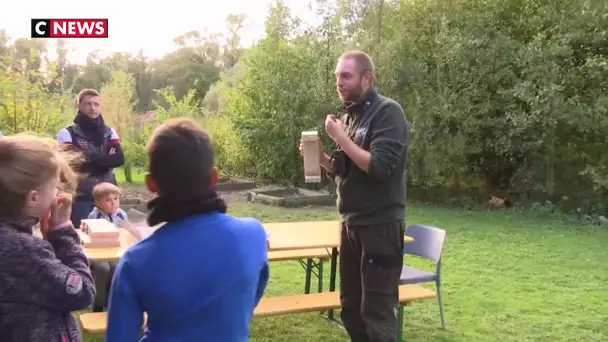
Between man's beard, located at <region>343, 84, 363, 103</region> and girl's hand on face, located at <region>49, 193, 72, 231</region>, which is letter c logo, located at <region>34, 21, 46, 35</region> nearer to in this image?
man's beard, located at <region>343, 84, 363, 103</region>

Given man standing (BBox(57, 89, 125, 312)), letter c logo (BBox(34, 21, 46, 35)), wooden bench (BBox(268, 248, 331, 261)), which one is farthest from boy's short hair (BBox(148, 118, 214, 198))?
letter c logo (BBox(34, 21, 46, 35))

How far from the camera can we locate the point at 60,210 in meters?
1.96

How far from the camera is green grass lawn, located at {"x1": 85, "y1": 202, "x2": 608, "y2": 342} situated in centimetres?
457

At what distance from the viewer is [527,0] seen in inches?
432

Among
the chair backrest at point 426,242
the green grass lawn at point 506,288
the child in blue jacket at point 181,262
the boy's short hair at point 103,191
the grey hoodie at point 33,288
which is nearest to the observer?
the child in blue jacket at point 181,262

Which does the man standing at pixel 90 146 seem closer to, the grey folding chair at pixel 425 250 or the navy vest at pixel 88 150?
the navy vest at pixel 88 150

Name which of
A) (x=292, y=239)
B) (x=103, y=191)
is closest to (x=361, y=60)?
(x=292, y=239)

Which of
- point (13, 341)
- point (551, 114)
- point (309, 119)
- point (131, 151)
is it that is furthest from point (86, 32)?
point (131, 151)

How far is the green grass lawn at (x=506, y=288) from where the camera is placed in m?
4.57

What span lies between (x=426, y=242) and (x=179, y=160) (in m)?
3.27

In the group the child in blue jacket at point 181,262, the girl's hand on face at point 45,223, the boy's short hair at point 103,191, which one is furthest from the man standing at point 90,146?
the child in blue jacket at point 181,262

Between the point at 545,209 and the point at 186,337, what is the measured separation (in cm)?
985

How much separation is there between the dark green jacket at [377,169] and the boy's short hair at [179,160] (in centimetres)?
152

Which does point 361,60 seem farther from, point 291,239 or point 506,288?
point 506,288
